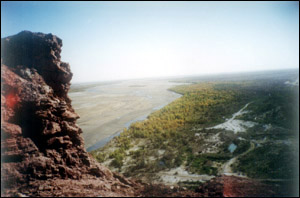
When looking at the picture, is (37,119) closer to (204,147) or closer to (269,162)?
(204,147)

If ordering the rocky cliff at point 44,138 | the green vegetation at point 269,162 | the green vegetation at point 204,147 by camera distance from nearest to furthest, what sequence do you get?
the rocky cliff at point 44,138, the green vegetation at point 269,162, the green vegetation at point 204,147

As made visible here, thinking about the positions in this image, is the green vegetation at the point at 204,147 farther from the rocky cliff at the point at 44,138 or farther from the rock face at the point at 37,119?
the rock face at the point at 37,119

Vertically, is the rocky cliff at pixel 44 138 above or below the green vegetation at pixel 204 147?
above

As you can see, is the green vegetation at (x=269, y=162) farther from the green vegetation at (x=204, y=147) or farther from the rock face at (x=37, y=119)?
the rock face at (x=37, y=119)

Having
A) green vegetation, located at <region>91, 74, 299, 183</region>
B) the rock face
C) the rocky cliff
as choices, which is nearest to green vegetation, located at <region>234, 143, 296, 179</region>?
green vegetation, located at <region>91, 74, 299, 183</region>

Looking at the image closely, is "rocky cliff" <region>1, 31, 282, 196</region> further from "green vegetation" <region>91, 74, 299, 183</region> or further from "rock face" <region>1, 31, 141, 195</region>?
"green vegetation" <region>91, 74, 299, 183</region>

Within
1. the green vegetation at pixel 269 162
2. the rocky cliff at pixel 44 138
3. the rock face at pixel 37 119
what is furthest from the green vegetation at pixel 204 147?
the rock face at pixel 37 119

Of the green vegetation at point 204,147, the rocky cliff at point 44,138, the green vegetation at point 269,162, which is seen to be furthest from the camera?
the green vegetation at point 204,147

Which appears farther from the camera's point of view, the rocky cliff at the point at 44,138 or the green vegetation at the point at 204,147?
the green vegetation at the point at 204,147

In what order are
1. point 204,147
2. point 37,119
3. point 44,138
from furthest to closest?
point 204,147, point 44,138, point 37,119

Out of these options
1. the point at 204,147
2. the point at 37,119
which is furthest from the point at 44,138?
the point at 204,147
